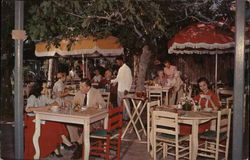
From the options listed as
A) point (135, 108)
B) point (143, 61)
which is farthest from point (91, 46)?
point (135, 108)

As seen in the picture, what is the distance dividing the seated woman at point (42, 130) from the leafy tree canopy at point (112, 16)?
115 centimetres

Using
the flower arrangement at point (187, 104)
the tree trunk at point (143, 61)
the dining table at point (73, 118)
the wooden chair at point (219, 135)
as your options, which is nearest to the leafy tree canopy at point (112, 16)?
the tree trunk at point (143, 61)

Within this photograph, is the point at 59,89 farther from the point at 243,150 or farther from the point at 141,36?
the point at 243,150

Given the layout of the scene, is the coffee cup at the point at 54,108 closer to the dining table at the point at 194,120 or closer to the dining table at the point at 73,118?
the dining table at the point at 73,118

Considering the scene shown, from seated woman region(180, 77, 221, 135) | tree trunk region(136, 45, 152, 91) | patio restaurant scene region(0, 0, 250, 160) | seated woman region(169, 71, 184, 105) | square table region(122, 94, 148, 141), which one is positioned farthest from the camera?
seated woman region(169, 71, 184, 105)

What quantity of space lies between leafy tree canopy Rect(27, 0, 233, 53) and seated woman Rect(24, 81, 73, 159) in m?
1.15

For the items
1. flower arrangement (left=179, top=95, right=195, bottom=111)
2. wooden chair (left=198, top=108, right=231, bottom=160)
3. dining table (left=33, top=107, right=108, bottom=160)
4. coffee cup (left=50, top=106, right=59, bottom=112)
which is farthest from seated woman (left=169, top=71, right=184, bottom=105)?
coffee cup (left=50, top=106, right=59, bottom=112)

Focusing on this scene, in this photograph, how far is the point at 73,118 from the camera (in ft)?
16.4

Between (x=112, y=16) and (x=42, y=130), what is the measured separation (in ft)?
8.61

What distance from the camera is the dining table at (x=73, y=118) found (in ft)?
16.1

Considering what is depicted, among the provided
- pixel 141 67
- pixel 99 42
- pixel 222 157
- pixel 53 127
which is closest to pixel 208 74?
pixel 141 67

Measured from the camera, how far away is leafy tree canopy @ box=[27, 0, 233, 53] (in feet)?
14.5

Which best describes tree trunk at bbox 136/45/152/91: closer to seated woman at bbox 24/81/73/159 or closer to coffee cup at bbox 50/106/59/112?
seated woman at bbox 24/81/73/159

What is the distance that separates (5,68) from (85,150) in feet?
6.07
